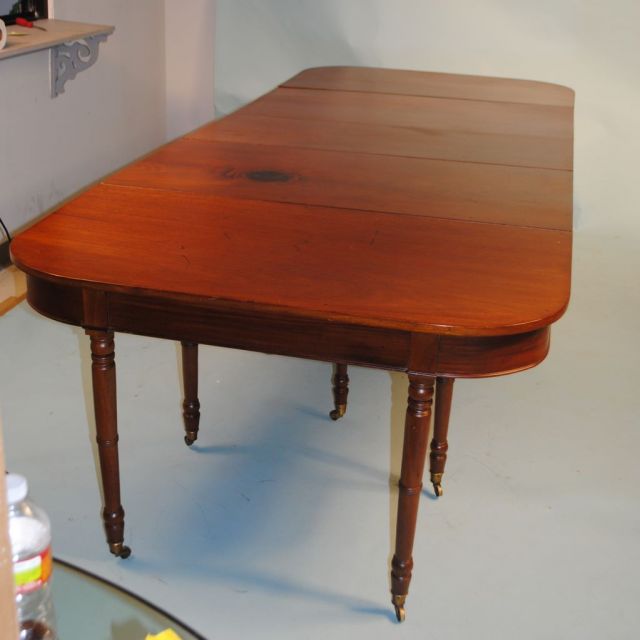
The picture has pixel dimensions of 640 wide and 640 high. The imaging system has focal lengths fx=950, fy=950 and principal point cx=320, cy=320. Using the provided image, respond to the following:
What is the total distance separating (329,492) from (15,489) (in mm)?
1515

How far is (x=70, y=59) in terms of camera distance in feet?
11.6

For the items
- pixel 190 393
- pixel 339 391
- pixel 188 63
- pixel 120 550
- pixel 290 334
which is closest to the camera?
pixel 290 334

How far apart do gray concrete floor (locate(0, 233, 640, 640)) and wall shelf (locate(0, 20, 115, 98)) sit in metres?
0.89

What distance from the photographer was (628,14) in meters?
4.17

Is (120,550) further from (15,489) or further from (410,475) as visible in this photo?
(15,489)

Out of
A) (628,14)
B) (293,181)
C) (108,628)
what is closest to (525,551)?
(293,181)

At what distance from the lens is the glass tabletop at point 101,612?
112cm

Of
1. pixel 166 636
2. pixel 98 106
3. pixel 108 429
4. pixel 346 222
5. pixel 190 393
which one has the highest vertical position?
pixel 346 222

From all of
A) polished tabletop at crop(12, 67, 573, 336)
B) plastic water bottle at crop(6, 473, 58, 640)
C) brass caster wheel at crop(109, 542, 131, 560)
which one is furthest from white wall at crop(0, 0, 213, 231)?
plastic water bottle at crop(6, 473, 58, 640)

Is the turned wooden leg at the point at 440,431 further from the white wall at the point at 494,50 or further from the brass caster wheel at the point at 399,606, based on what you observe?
the white wall at the point at 494,50

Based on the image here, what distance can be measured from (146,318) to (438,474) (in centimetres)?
98

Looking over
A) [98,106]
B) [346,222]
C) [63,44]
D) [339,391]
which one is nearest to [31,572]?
[346,222]

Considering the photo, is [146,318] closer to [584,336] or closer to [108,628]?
[108,628]

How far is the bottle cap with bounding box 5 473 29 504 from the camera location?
0.86 m
